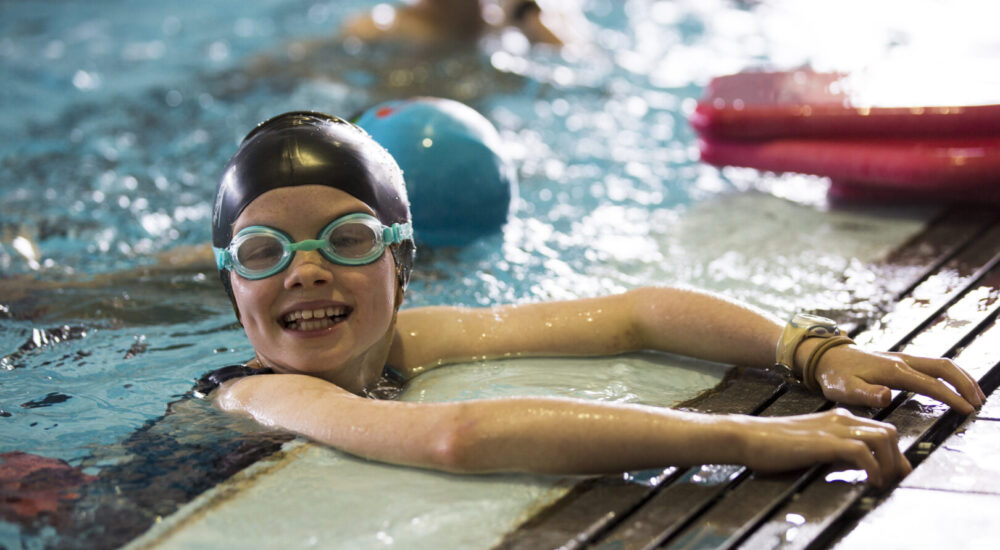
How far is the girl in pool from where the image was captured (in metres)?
2.39

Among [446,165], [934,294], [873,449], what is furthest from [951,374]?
[446,165]

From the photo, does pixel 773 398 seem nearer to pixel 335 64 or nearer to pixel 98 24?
pixel 335 64

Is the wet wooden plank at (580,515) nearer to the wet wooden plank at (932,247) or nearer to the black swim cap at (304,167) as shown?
the black swim cap at (304,167)

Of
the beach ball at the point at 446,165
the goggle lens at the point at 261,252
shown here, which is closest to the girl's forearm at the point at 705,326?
the goggle lens at the point at 261,252

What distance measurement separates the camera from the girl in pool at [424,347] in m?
2.39

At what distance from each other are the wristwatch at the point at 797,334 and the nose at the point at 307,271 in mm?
1263

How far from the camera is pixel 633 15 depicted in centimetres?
1001

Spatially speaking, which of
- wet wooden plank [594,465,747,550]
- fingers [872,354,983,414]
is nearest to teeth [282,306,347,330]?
wet wooden plank [594,465,747,550]

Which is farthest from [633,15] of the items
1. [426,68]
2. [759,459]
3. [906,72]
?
[759,459]

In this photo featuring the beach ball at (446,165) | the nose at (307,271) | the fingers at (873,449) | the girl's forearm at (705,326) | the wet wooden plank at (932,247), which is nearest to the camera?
the fingers at (873,449)

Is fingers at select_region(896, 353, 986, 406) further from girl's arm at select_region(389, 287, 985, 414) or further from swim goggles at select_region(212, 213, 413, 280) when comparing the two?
swim goggles at select_region(212, 213, 413, 280)

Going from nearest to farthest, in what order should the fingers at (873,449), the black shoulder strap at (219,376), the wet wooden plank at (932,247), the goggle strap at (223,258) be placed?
the fingers at (873,449)
the goggle strap at (223,258)
the black shoulder strap at (219,376)
the wet wooden plank at (932,247)

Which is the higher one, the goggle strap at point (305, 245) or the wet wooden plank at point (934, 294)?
the goggle strap at point (305, 245)

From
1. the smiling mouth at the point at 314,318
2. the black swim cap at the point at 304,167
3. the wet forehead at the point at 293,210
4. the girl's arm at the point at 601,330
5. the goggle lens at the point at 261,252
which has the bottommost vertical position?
the girl's arm at the point at 601,330
